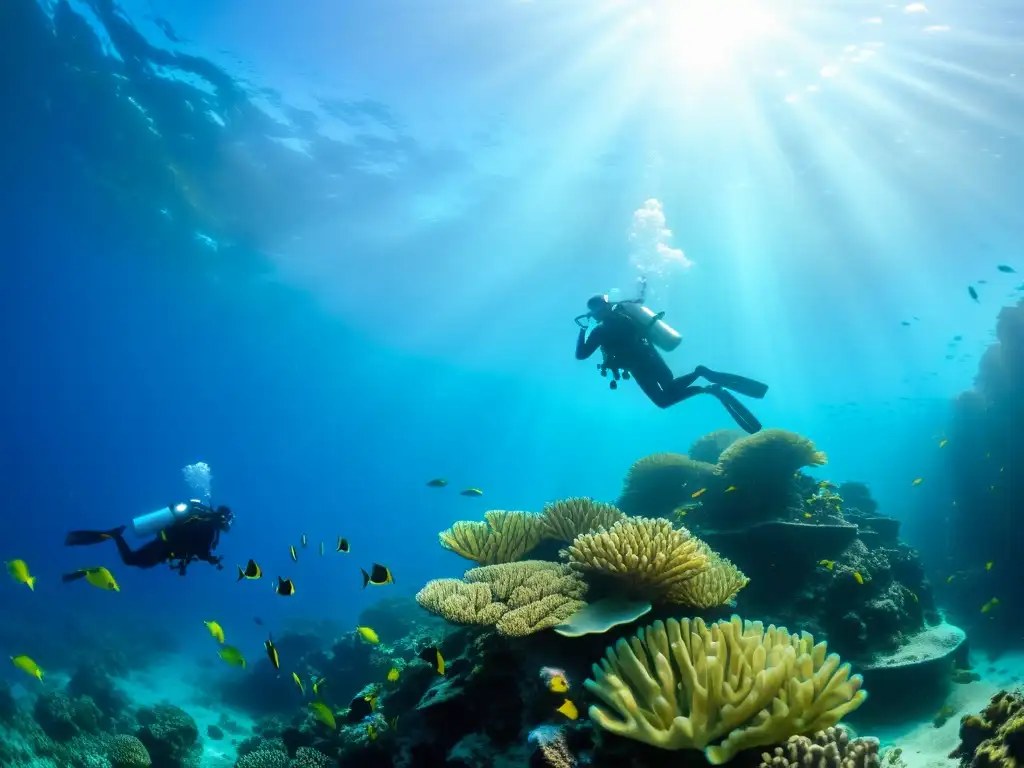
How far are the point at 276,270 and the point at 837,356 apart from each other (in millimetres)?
54504

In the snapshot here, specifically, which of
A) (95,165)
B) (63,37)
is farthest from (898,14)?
(95,165)

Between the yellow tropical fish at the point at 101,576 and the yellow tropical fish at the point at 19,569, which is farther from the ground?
the yellow tropical fish at the point at 19,569

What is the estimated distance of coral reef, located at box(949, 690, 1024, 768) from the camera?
3.68 meters

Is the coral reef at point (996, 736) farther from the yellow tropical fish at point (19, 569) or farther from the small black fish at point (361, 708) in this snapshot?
the yellow tropical fish at point (19, 569)

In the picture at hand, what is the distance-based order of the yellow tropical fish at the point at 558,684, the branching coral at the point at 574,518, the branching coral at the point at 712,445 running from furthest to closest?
the branching coral at the point at 712,445
the branching coral at the point at 574,518
the yellow tropical fish at the point at 558,684

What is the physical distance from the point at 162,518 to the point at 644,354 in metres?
8.62

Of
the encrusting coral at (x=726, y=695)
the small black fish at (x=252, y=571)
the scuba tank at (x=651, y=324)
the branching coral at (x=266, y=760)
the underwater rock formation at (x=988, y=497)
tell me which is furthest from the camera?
the underwater rock formation at (x=988, y=497)

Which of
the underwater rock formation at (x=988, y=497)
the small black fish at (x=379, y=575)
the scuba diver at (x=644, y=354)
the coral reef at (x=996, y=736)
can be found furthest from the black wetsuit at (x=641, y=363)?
the underwater rock formation at (x=988, y=497)

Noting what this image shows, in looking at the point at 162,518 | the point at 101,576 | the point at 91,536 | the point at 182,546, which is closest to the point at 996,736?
the point at 101,576

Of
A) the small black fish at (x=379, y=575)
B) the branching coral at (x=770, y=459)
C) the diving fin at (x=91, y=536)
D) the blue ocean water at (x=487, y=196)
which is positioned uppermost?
the blue ocean water at (x=487, y=196)

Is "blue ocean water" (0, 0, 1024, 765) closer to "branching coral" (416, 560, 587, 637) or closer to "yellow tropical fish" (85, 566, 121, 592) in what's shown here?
"branching coral" (416, 560, 587, 637)

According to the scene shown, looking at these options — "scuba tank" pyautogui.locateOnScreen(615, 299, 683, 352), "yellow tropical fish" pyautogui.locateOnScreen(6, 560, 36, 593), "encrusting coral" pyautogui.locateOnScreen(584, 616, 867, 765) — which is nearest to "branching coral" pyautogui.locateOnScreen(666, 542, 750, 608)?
"encrusting coral" pyautogui.locateOnScreen(584, 616, 867, 765)

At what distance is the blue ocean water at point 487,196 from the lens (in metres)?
19.8

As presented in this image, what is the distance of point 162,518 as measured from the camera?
8.41 meters
